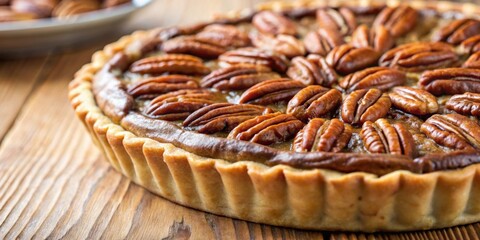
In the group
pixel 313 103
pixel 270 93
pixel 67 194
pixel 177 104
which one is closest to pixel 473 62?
pixel 313 103

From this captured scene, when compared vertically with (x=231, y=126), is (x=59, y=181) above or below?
below

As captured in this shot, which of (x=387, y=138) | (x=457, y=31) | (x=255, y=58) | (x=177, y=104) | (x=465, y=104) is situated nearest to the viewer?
(x=387, y=138)

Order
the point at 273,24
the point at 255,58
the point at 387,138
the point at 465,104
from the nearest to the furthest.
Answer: the point at 387,138 < the point at 465,104 < the point at 255,58 < the point at 273,24

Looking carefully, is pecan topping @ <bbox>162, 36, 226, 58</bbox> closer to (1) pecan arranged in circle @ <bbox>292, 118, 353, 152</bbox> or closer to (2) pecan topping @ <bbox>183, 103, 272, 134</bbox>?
(2) pecan topping @ <bbox>183, 103, 272, 134</bbox>

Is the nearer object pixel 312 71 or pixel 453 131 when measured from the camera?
pixel 453 131

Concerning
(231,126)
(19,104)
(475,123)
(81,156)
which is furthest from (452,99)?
(19,104)

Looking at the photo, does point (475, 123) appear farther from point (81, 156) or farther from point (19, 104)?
point (19, 104)

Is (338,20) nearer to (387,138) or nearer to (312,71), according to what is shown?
(312,71)

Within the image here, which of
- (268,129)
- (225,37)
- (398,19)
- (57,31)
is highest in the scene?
(268,129)
